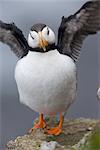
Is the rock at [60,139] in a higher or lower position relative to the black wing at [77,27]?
lower

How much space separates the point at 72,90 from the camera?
172 centimetres

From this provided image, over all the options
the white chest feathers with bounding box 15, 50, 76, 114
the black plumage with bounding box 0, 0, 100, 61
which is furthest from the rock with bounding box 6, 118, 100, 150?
the black plumage with bounding box 0, 0, 100, 61

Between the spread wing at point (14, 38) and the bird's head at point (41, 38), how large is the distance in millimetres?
222

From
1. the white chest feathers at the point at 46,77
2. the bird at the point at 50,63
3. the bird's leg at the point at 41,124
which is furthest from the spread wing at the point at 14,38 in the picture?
the bird's leg at the point at 41,124

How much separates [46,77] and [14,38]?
1.33ft

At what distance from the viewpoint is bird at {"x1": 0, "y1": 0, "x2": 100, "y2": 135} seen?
161cm

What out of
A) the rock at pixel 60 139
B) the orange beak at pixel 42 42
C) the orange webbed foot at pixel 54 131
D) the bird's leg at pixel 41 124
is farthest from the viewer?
the bird's leg at pixel 41 124

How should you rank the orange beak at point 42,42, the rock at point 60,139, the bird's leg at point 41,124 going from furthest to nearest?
the bird's leg at point 41,124
the orange beak at point 42,42
the rock at point 60,139

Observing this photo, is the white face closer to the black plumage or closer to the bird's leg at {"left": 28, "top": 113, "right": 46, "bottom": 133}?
the black plumage

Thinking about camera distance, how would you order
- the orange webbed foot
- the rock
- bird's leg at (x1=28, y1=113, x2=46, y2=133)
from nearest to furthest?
the rock → the orange webbed foot → bird's leg at (x1=28, y1=113, x2=46, y2=133)

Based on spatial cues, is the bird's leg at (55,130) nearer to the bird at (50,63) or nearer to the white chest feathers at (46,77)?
the bird at (50,63)

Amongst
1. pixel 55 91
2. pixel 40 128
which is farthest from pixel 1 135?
pixel 55 91

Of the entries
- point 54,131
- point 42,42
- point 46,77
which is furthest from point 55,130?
point 42,42

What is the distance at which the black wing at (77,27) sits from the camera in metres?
1.76
